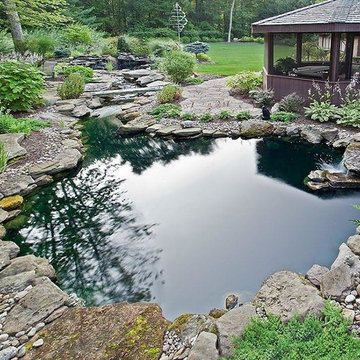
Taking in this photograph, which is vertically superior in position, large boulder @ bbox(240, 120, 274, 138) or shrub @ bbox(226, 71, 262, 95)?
shrub @ bbox(226, 71, 262, 95)

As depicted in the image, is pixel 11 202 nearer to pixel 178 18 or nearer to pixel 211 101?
pixel 211 101

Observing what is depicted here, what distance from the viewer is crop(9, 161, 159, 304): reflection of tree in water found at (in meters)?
3.71

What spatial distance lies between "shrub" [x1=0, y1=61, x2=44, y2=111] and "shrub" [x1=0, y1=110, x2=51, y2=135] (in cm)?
74

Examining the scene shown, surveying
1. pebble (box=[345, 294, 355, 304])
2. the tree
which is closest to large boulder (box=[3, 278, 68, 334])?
pebble (box=[345, 294, 355, 304])

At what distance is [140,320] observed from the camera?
9.51 feet

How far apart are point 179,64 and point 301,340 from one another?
36.5 ft

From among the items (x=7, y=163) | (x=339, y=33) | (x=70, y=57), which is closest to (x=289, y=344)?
(x=7, y=163)

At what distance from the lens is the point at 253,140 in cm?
776

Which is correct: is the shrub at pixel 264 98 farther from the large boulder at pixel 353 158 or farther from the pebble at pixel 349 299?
the pebble at pixel 349 299

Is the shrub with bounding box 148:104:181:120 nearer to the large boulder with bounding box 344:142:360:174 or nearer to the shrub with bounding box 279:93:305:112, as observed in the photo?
the shrub with bounding box 279:93:305:112

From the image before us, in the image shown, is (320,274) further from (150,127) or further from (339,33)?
(339,33)

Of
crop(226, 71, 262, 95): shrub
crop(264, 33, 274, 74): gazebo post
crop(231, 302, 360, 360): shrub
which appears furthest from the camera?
crop(226, 71, 262, 95): shrub

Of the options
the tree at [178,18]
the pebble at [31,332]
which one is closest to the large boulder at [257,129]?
the pebble at [31,332]

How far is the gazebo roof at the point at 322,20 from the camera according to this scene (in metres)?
7.68
